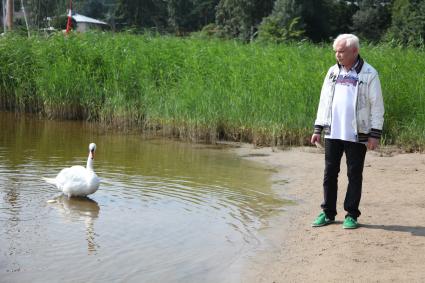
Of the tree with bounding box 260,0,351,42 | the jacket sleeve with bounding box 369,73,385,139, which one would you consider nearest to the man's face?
the jacket sleeve with bounding box 369,73,385,139

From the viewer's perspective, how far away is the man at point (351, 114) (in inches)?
256

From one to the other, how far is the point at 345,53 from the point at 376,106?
618 mm

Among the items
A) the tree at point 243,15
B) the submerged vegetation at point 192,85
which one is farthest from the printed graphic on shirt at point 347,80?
the tree at point 243,15

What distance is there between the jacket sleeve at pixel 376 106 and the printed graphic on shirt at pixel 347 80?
0.16 metres

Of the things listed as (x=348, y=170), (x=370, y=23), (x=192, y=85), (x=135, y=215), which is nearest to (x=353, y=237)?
(x=348, y=170)

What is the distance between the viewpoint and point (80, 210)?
820 centimetres

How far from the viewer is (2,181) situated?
945 cm

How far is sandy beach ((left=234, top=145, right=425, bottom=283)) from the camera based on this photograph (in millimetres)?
5699

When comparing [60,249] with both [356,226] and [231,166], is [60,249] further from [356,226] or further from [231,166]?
[231,166]

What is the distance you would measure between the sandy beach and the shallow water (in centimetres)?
30

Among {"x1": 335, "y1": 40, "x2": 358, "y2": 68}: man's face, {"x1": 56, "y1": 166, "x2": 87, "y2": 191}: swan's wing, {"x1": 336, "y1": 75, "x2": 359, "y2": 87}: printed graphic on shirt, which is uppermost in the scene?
{"x1": 335, "y1": 40, "x2": 358, "y2": 68}: man's face

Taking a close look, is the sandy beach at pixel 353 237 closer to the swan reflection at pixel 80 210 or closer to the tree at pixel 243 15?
the swan reflection at pixel 80 210

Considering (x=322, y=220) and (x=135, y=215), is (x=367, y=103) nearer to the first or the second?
(x=322, y=220)

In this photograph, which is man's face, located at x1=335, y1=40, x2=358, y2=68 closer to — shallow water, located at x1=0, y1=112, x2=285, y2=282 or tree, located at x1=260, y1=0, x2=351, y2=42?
shallow water, located at x1=0, y1=112, x2=285, y2=282
